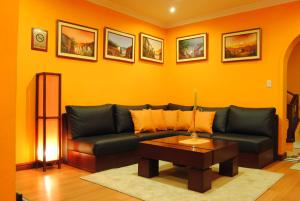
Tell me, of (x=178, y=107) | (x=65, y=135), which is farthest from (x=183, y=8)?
(x=65, y=135)

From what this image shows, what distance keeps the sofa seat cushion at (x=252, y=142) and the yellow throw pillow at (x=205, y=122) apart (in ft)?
1.22

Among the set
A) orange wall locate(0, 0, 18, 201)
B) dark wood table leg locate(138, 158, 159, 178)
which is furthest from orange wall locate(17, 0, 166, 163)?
orange wall locate(0, 0, 18, 201)

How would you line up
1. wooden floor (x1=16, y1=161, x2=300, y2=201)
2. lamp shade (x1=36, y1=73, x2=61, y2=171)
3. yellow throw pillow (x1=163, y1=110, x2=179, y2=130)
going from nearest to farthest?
wooden floor (x1=16, y1=161, x2=300, y2=201) → lamp shade (x1=36, y1=73, x2=61, y2=171) → yellow throw pillow (x1=163, y1=110, x2=179, y2=130)

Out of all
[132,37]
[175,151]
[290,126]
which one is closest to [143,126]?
[175,151]

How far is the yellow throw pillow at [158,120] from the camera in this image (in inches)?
180

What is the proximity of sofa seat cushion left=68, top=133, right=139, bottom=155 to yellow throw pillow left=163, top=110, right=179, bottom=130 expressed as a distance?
3.55 ft

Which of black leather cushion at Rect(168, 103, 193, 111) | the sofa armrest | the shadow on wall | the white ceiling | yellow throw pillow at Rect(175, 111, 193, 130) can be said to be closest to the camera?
the shadow on wall

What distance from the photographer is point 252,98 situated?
4.65 meters

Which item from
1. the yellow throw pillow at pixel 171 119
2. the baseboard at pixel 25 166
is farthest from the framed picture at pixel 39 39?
the yellow throw pillow at pixel 171 119

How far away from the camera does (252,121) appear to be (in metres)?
4.20

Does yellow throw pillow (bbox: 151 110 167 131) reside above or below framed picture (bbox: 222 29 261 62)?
below

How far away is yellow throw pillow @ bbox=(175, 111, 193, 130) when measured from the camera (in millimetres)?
4746

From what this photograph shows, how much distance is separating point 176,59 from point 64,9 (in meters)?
2.63

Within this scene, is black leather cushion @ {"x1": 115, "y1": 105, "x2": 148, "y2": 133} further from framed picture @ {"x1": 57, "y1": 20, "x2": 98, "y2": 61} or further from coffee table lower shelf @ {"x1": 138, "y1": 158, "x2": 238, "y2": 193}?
coffee table lower shelf @ {"x1": 138, "y1": 158, "x2": 238, "y2": 193}
